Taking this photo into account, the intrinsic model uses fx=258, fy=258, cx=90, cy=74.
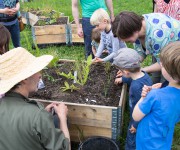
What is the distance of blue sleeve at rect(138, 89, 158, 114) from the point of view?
193 centimetres

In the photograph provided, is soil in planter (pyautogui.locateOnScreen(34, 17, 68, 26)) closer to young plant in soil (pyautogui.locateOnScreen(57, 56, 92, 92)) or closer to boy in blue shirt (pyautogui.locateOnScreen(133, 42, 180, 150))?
young plant in soil (pyautogui.locateOnScreen(57, 56, 92, 92))

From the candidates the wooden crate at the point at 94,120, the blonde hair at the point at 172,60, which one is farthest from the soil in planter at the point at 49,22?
the blonde hair at the point at 172,60

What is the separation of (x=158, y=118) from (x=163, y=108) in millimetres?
116

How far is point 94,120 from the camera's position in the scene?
281 cm

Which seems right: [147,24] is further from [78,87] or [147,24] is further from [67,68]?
[67,68]

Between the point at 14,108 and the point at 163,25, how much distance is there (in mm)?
→ 1691

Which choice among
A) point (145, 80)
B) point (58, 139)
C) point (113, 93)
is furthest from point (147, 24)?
point (58, 139)

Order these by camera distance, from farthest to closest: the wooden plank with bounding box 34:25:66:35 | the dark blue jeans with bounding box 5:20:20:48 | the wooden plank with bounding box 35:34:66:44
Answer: the wooden plank with bounding box 35:34:66:44 < the wooden plank with bounding box 34:25:66:35 < the dark blue jeans with bounding box 5:20:20:48

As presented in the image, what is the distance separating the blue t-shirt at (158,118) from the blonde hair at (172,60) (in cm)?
16

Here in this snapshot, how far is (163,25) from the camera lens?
2633 mm

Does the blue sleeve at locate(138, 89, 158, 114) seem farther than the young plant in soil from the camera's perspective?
No

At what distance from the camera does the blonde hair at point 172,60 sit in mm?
1769

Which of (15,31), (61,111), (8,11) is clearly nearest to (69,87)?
(61,111)

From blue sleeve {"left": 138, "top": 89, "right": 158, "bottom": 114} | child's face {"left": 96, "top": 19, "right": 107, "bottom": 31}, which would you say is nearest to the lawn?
child's face {"left": 96, "top": 19, "right": 107, "bottom": 31}
